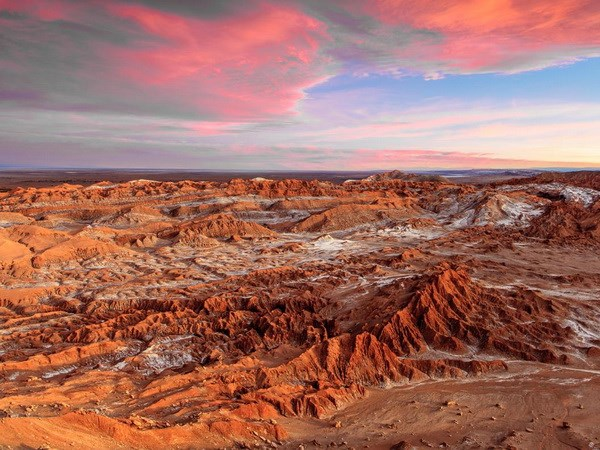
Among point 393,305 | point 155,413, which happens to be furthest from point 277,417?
point 393,305

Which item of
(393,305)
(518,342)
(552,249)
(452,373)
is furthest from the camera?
(552,249)

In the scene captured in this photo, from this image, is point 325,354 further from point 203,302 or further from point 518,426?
point 203,302

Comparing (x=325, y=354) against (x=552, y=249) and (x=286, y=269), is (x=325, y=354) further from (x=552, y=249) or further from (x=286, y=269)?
(x=552, y=249)

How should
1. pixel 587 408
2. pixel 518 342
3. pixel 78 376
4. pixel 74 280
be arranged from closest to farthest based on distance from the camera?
pixel 587 408 → pixel 78 376 → pixel 518 342 → pixel 74 280

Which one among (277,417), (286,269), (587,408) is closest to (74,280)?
(286,269)

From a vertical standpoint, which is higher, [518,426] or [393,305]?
[393,305]

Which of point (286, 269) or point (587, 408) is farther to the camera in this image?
point (286, 269)
